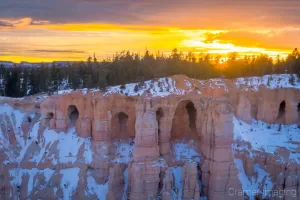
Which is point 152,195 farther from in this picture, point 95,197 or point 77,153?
point 77,153

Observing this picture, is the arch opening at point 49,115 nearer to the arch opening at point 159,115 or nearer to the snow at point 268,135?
the arch opening at point 159,115

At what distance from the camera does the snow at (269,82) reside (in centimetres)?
4225

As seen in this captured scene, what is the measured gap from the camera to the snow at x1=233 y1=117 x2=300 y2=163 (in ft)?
125

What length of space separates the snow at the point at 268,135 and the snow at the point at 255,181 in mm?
2298

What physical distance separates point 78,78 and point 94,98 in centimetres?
1577

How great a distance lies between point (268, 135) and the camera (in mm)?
39844

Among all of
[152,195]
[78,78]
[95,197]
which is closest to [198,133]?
[152,195]

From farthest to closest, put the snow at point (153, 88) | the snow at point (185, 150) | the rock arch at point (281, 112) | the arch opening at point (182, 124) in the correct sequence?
the rock arch at point (281, 112), the arch opening at point (182, 124), the snow at point (153, 88), the snow at point (185, 150)

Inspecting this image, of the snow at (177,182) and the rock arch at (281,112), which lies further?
the rock arch at (281,112)

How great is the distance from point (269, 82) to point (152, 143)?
1581 cm

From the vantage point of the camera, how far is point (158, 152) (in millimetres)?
34875

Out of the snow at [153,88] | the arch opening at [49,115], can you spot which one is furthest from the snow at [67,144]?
the snow at [153,88]

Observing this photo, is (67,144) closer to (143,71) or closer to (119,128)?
(119,128)

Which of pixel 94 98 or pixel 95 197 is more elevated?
pixel 94 98
